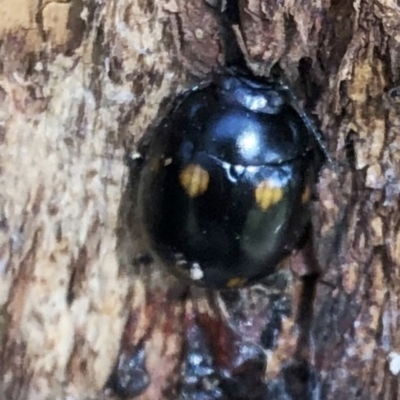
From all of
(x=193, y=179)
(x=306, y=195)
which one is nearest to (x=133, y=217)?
(x=193, y=179)

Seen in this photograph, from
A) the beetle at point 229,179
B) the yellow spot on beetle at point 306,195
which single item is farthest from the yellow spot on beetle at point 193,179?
the yellow spot on beetle at point 306,195

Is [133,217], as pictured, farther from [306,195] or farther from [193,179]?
[306,195]

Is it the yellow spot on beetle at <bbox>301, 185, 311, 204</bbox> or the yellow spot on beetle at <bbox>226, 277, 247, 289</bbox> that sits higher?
the yellow spot on beetle at <bbox>301, 185, 311, 204</bbox>

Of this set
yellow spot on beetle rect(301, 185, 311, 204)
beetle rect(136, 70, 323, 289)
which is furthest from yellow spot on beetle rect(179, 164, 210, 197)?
yellow spot on beetle rect(301, 185, 311, 204)

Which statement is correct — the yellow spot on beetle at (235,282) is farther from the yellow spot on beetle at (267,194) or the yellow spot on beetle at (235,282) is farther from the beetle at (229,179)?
the yellow spot on beetle at (267,194)

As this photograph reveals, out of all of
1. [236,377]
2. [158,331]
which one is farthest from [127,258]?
[236,377]

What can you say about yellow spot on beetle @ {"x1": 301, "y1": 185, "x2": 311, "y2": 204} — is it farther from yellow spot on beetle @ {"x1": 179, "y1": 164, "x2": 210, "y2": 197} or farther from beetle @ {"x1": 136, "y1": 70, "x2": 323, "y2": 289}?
yellow spot on beetle @ {"x1": 179, "y1": 164, "x2": 210, "y2": 197}

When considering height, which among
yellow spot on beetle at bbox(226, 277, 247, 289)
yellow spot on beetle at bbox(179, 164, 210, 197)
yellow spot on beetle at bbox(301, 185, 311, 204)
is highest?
yellow spot on beetle at bbox(179, 164, 210, 197)
